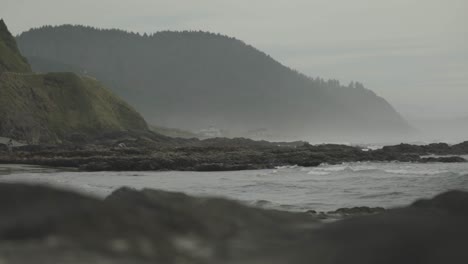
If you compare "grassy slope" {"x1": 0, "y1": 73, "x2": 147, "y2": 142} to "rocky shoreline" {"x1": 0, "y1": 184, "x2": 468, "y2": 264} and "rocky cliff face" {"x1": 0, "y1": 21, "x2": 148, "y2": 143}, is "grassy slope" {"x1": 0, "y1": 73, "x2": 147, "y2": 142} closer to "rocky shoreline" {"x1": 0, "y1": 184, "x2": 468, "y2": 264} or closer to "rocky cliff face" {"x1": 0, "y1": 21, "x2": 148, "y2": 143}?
"rocky cliff face" {"x1": 0, "y1": 21, "x2": 148, "y2": 143}

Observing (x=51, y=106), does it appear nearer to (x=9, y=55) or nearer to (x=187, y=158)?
(x=9, y=55)

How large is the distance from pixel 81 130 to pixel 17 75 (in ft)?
38.9

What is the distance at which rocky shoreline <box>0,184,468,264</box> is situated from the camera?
2871mm

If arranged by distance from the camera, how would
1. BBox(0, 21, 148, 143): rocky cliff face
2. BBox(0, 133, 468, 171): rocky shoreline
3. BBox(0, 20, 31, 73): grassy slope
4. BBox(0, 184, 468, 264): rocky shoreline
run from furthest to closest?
BBox(0, 20, 31, 73): grassy slope
BBox(0, 21, 148, 143): rocky cliff face
BBox(0, 133, 468, 171): rocky shoreline
BBox(0, 184, 468, 264): rocky shoreline

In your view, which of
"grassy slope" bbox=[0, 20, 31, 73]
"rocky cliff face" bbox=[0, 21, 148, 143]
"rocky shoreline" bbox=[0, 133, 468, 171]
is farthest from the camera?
"grassy slope" bbox=[0, 20, 31, 73]

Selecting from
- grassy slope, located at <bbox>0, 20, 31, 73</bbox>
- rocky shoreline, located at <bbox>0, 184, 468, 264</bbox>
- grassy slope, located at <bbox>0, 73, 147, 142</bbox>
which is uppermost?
grassy slope, located at <bbox>0, 20, 31, 73</bbox>

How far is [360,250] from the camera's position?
2852 millimetres

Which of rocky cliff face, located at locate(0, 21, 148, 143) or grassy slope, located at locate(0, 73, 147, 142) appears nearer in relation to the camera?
grassy slope, located at locate(0, 73, 147, 142)

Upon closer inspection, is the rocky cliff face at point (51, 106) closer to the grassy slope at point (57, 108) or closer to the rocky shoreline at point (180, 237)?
the grassy slope at point (57, 108)

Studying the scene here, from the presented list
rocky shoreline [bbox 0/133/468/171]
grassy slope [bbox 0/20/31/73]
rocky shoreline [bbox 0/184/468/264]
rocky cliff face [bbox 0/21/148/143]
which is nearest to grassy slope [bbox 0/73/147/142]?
rocky cliff face [bbox 0/21/148/143]

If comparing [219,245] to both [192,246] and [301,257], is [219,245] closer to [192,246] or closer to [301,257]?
[192,246]

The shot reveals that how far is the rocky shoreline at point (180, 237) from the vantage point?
2.87m

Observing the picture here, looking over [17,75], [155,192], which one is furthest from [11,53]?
[155,192]

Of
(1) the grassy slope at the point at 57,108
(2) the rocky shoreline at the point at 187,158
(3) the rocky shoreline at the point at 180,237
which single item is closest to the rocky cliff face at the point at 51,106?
(1) the grassy slope at the point at 57,108
